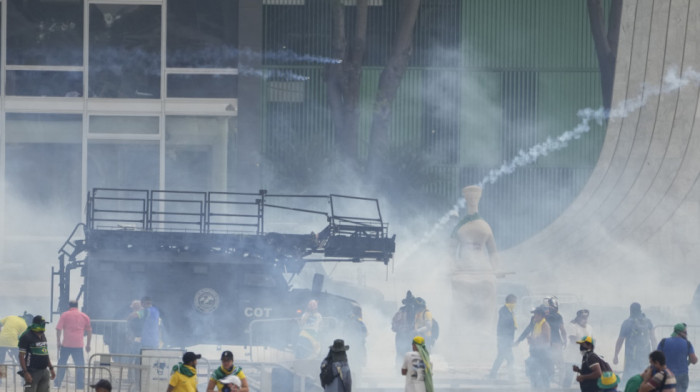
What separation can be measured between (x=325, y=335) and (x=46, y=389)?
20.8 feet

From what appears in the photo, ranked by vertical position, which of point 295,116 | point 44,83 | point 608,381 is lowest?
point 608,381

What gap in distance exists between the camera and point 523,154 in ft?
111

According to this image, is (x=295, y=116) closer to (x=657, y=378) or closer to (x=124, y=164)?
(x=124, y=164)

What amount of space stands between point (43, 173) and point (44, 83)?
8.08ft

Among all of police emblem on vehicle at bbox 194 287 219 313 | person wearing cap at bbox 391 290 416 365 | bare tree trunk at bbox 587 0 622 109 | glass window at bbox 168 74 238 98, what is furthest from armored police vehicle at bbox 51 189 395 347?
bare tree trunk at bbox 587 0 622 109

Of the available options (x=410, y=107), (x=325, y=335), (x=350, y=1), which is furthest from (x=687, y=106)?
(x=325, y=335)

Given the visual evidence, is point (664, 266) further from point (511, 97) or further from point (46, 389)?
point (46, 389)

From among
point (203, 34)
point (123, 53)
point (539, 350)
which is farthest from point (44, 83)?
point (539, 350)

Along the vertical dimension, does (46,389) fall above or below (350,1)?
below

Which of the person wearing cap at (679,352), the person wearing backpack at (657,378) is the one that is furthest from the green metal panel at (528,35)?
the person wearing backpack at (657,378)

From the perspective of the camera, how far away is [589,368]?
13.8m

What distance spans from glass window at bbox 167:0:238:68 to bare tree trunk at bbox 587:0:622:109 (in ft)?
32.1

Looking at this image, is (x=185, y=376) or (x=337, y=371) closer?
(x=185, y=376)

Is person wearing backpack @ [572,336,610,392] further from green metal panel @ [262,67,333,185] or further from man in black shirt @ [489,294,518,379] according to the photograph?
green metal panel @ [262,67,333,185]
